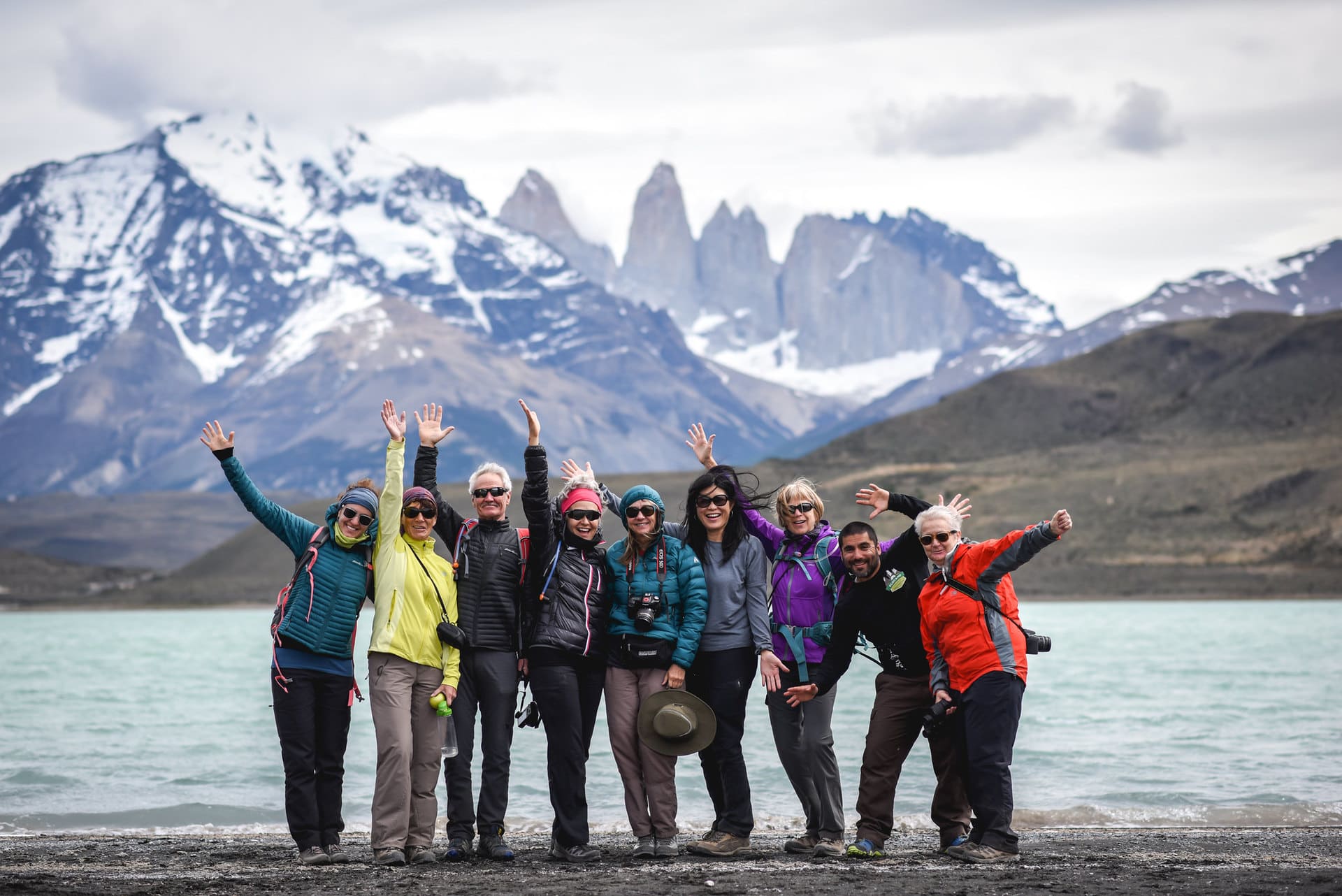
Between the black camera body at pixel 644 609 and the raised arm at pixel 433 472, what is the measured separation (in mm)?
1466

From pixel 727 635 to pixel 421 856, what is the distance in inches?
103

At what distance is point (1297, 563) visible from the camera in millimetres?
94375

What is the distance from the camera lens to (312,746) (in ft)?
34.3

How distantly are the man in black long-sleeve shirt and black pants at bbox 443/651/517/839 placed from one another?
6.71 feet

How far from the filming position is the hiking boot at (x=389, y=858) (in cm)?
1034

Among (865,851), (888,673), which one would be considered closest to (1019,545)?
(888,673)

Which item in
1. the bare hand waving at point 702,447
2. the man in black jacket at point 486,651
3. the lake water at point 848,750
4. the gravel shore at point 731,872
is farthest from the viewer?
the lake water at point 848,750

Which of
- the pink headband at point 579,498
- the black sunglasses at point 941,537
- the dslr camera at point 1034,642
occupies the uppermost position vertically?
the pink headband at point 579,498

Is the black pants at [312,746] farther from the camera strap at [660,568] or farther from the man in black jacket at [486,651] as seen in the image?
the camera strap at [660,568]

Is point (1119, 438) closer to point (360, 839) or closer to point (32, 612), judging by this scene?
point (32, 612)

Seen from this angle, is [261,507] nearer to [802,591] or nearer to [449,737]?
[449,737]

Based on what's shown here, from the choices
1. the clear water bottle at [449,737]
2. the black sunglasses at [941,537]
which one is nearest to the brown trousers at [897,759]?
the black sunglasses at [941,537]

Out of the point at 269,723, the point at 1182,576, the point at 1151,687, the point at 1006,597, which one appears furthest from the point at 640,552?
the point at 1182,576

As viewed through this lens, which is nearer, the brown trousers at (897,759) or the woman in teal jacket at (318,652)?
the woman in teal jacket at (318,652)
